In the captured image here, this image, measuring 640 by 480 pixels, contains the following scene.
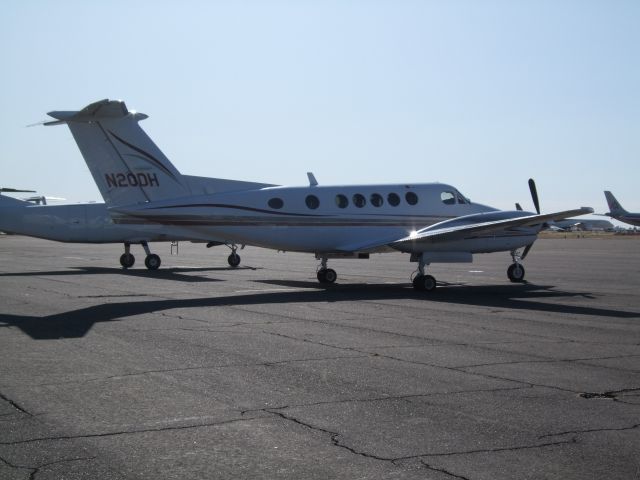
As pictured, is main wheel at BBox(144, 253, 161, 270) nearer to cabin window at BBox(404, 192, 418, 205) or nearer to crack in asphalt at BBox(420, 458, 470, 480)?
cabin window at BBox(404, 192, 418, 205)

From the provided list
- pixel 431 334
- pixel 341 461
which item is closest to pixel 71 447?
pixel 341 461

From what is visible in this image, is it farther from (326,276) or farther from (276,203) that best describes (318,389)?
(326,276)

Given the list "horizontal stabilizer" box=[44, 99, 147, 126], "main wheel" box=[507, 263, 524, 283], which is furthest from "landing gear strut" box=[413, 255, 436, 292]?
"horizontal stabilizer" box=[44, 99, 147, 126]

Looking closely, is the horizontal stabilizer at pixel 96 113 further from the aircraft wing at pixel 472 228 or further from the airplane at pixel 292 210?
the aircraft wing at pixel 472 228

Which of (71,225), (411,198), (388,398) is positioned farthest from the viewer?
(71,225)

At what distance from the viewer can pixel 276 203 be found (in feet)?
79.8

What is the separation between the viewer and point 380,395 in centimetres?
930

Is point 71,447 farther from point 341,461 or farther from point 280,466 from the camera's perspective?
point 341,461

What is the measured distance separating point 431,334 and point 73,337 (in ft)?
19.8

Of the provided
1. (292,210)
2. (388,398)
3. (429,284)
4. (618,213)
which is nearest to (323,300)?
(429,284)

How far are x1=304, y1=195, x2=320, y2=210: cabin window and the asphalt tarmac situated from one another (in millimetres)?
5094

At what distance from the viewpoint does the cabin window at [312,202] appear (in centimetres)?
2483

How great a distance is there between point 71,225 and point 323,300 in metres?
20.2

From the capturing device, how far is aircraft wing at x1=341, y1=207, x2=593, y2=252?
2323 centimetres
